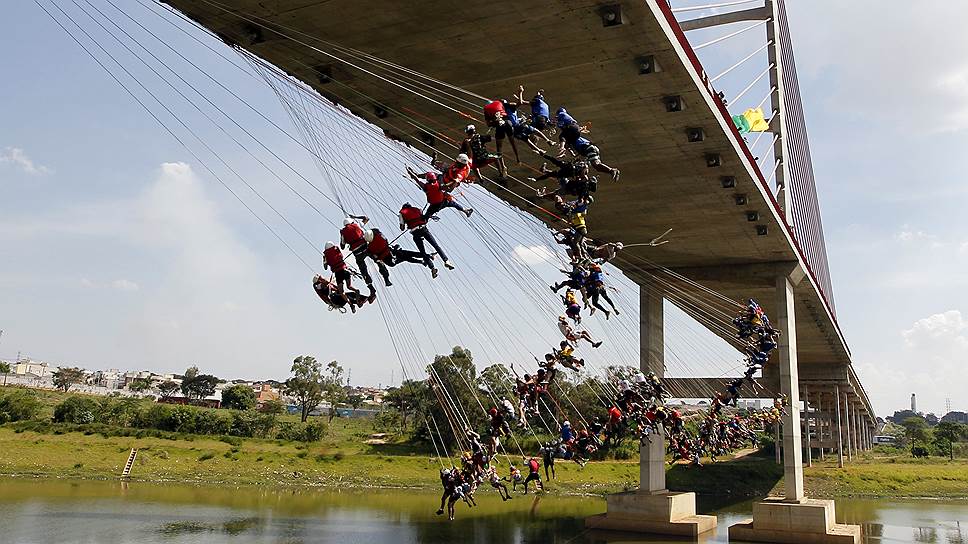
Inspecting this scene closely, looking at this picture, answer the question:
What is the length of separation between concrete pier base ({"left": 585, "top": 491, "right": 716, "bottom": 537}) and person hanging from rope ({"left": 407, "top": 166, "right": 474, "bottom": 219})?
21040 millimetres

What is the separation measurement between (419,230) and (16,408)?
52467 millimetres

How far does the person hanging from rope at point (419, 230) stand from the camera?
8.48 metres

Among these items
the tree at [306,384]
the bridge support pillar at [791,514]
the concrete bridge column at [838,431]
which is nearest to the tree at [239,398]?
the tree at [306,384]

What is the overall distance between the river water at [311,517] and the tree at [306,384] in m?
30.4

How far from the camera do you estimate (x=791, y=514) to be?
78.6ft

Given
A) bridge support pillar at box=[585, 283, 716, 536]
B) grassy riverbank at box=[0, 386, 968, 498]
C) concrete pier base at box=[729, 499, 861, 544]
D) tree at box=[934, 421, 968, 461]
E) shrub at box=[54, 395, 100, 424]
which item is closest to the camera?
concrete pier base at box=[729, 499, 861, 544]

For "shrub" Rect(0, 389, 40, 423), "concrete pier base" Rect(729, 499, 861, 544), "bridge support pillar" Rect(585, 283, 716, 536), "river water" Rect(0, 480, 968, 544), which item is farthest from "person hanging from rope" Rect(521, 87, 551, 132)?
"shrub" Rect(0, 389, 40, 423)

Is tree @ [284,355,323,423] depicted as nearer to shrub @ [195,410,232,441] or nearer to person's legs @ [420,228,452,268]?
shrub @ [195,410,232,441]

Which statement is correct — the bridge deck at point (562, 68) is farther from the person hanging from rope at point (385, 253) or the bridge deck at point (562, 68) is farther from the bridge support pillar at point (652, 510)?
the bridge support pillar at point (652, 510)

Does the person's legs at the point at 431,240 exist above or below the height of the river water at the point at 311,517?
above

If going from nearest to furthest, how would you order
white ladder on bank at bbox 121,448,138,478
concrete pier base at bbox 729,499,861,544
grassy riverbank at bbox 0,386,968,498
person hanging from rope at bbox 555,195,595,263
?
person hanging from rope at bbox 555,195,595,263 → concrete pier base at bbox 729,499,861,544 → white ladder on bank at bbox 121,448,138,478 → grassy riverbank at bbox 0,386,968,498

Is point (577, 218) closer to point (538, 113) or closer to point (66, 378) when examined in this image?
point (538, 113)

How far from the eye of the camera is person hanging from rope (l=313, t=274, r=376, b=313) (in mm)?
9234

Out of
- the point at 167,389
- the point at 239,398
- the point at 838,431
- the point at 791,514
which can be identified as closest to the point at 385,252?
the point at 791,514
